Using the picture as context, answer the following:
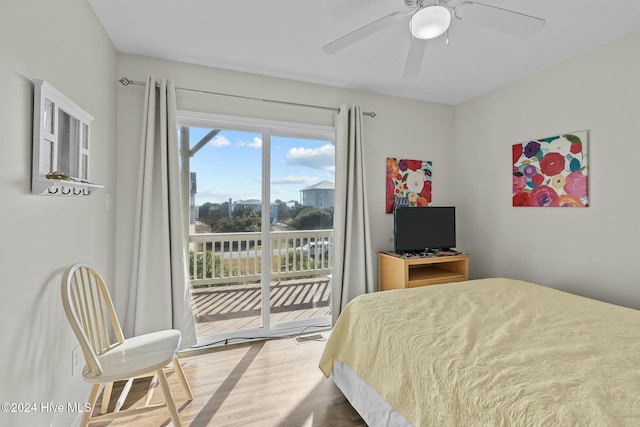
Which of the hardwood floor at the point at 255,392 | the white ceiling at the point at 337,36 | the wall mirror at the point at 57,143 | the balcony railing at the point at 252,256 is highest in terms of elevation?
the white ceiling at the point at 337,36

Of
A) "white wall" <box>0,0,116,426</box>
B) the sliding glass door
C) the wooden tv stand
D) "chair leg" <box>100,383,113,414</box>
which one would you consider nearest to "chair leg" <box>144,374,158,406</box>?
"chair leg" <box>100,383,113,414</box>

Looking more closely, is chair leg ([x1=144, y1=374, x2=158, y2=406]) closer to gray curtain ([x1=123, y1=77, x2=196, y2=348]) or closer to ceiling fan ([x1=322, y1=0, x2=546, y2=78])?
gray curtain ([x1=123, y1=77, x2=196, y2=348])

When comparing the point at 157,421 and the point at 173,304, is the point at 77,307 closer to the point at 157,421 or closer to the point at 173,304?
the point at 157,421

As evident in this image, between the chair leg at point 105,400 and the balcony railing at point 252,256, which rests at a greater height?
the balcony railing at point 252,256

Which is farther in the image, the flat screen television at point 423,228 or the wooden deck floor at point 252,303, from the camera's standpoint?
the flat screen television at point 423,228

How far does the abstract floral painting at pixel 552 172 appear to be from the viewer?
2.56 m

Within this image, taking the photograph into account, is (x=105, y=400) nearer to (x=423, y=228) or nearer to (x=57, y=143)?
(x=57, y=143)

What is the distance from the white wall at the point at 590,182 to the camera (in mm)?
2281

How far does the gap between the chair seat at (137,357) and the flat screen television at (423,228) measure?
2.21 meters

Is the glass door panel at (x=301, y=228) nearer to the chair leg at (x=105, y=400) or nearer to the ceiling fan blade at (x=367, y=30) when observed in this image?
the ceiling fan blade at (x=367, y=30)

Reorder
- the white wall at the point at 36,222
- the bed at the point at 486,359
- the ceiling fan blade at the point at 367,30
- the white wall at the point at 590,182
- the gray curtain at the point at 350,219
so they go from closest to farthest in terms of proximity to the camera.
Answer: the bed at the point at 486,359, the white wall at the point at 36,222, the ceiling fan blade at the point at 367,30, the white wall at the point at 590,182, the gray curtain at the point at 350,219

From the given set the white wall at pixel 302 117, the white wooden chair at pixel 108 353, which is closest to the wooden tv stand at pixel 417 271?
the white wall at pixel 302 117

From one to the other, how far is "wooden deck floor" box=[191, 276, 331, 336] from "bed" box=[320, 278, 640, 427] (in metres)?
1.27

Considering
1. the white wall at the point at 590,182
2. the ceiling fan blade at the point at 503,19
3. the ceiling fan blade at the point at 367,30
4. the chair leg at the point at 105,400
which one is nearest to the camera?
the ceiling fan blade at the point at 503,19
